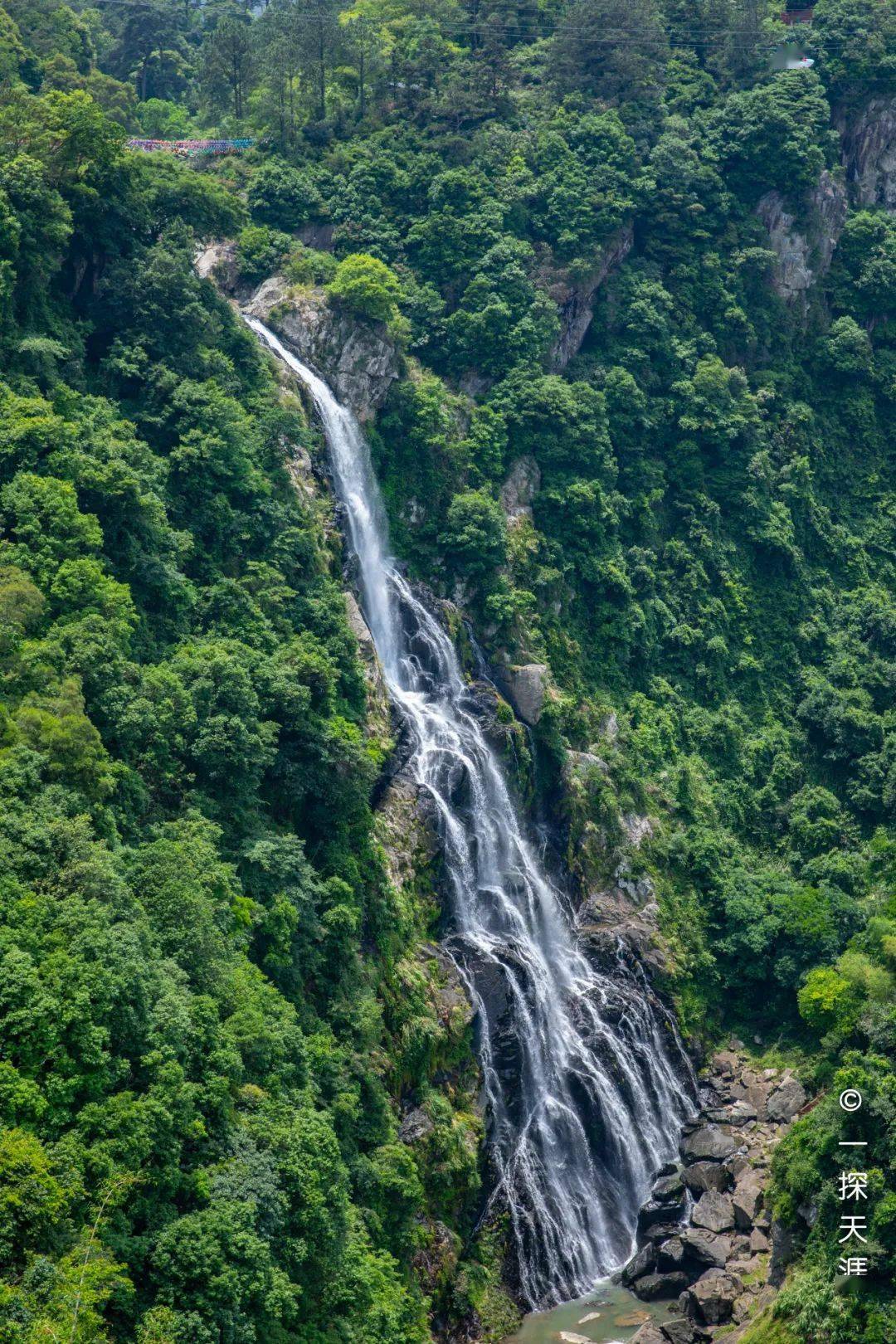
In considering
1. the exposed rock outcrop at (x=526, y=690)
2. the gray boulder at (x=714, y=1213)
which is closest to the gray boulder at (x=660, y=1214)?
the gray boulder at (x=714, y=1213)

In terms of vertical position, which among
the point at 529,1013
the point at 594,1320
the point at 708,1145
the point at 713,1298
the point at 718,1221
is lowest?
the point at 713,1298

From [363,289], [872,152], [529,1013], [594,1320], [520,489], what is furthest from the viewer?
[872,152]

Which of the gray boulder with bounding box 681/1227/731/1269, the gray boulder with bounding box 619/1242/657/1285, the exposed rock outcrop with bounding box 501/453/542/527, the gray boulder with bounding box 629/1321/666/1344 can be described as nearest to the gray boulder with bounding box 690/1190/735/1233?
the gray boulder with bounding box 681/1227/731/1269

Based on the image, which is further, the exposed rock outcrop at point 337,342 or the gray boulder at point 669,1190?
the exposed rock outcrop at point 337,342

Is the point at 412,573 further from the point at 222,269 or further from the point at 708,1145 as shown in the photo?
the point at 708,1145

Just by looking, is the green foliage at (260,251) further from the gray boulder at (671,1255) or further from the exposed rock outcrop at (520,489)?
the gray boulder at (671,1255)

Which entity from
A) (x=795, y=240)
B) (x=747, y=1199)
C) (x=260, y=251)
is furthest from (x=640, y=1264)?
(x=795, y=240)

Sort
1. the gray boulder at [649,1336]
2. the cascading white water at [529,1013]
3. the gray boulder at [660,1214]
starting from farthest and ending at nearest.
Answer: the gray boulder at [660,1214]
the cascading white water at [529,1013]
the gray boulder at [649,1336]
